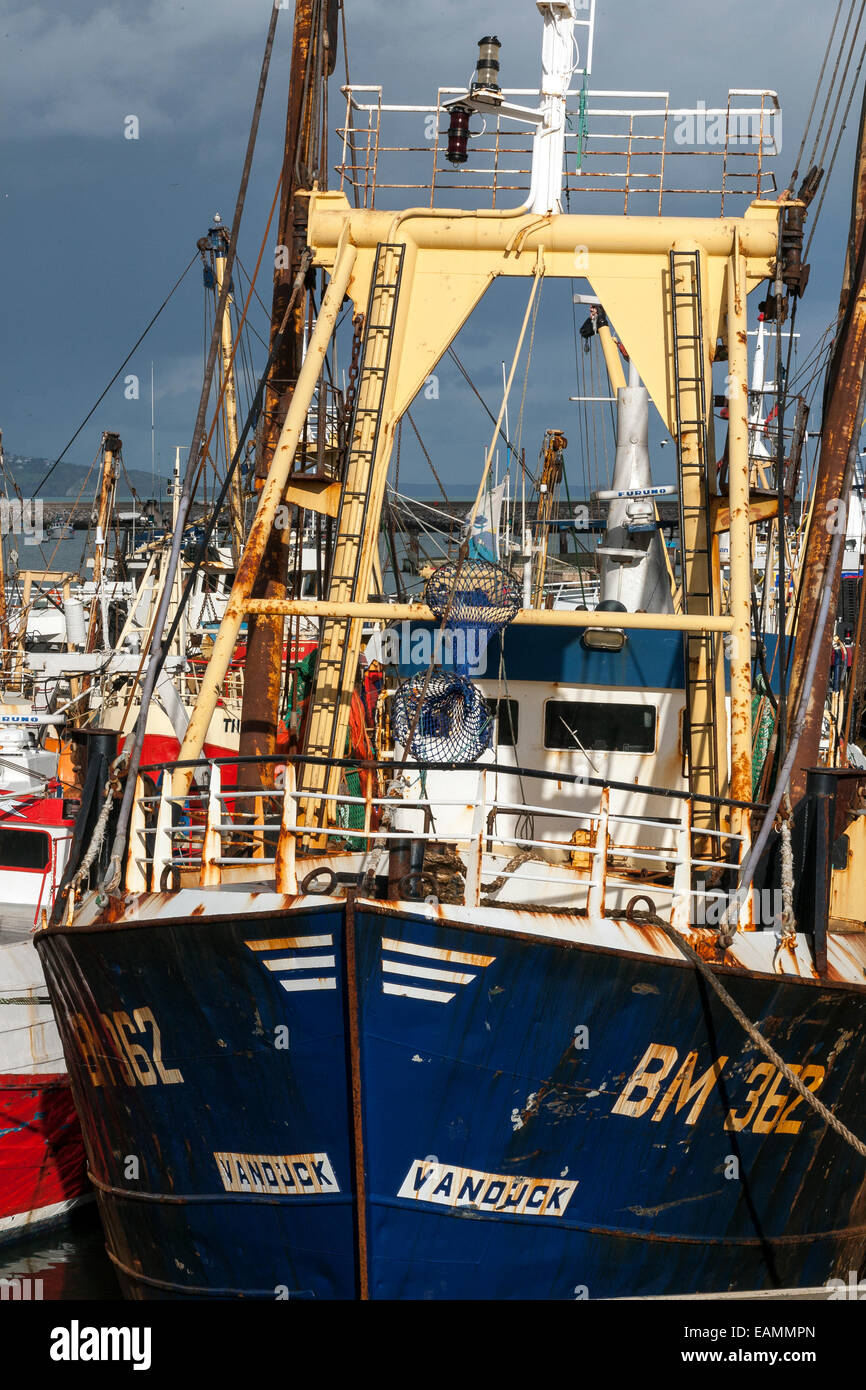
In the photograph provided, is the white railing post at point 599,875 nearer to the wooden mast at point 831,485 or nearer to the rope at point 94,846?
the wooden mast at point 831,485

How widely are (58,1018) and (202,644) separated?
18.9 m

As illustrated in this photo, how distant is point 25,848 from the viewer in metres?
16.6

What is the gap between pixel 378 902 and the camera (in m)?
8.41

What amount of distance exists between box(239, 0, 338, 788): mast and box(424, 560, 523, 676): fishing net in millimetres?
3169

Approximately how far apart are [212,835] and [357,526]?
4419 millimetres

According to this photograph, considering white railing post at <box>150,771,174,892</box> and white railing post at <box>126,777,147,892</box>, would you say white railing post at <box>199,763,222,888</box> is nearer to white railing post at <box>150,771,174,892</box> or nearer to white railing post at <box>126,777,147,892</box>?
white railing post at <box>150,771,174,892</box>

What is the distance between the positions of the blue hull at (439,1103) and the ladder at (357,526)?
13.0ft

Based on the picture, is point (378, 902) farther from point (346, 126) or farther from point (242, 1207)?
point (346, 126)

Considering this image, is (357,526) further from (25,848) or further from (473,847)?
(25,848)

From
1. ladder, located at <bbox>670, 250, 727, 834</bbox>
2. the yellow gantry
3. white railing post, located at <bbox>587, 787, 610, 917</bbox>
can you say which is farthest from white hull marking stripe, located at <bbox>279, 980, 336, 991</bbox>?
ladder, located at <bbox>670, 250, 727, 834</bbox>

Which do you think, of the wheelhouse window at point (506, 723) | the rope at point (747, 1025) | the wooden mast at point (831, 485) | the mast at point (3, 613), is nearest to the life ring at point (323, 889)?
the rope at point (747, 1025)

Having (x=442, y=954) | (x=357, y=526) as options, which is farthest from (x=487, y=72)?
(x=442, y=954)

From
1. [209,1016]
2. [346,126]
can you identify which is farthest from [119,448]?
[209,1016]

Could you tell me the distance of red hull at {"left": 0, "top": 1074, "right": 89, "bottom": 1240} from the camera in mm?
14273
